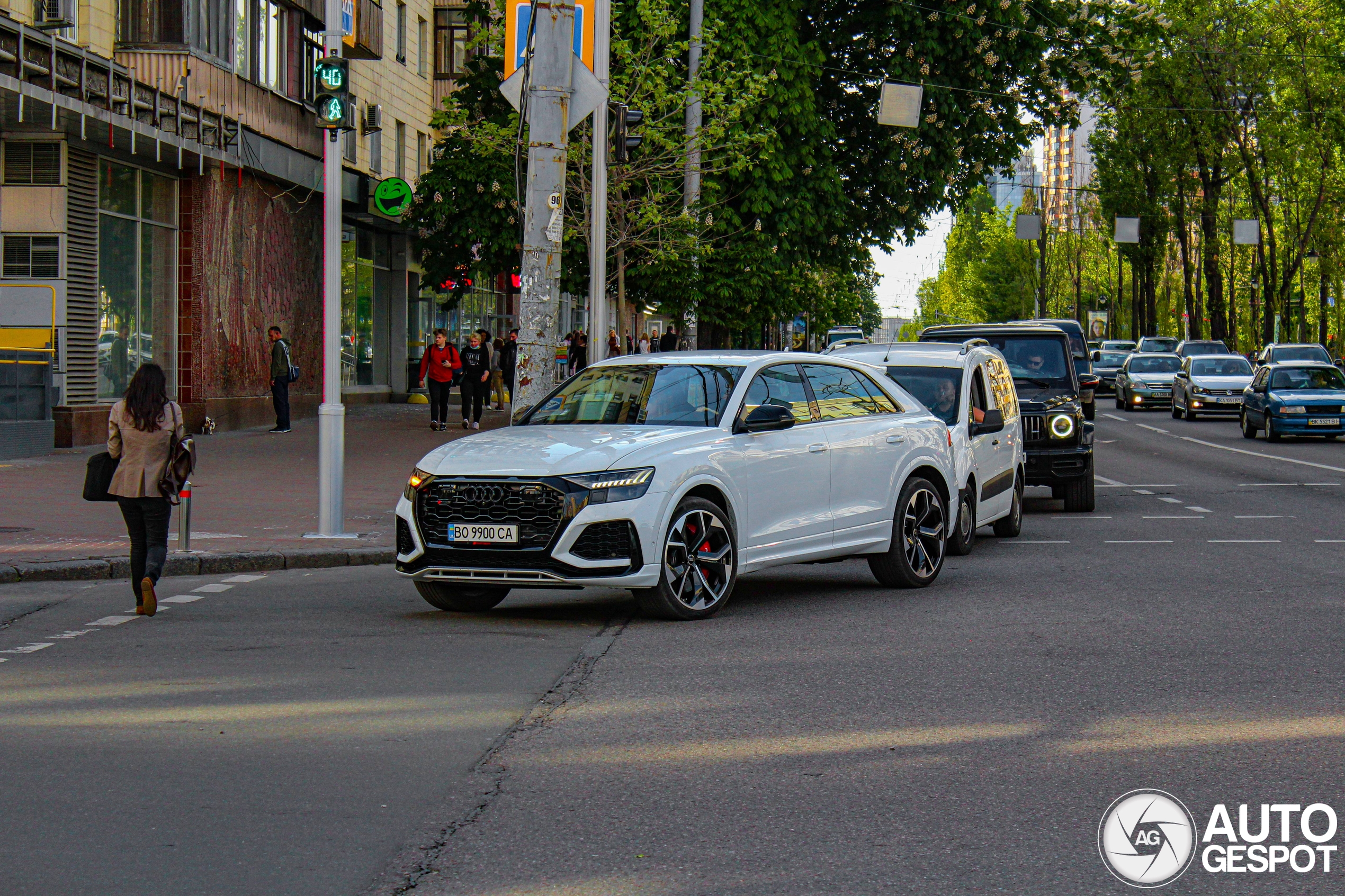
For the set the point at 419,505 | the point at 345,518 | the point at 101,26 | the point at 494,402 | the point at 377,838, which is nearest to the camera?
the point at 377,838

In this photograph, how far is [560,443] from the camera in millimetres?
9633

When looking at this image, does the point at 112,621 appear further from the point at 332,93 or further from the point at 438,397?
the point at 438,397

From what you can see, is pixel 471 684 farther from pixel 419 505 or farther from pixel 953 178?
pixel 953 178

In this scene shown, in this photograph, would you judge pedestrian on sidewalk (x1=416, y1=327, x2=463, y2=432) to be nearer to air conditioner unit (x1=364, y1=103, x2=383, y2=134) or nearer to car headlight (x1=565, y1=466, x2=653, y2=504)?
air conditioner unit (x1=364, y1=103, x2=383, y2=134)

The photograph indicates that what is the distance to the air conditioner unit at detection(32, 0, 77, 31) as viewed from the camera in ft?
70.6

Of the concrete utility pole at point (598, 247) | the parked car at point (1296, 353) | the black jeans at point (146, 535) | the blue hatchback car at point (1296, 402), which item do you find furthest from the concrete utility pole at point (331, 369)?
the parked car at point (1296, 353)

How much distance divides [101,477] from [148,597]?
0.81 m

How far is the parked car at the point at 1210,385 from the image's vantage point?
41094 mm

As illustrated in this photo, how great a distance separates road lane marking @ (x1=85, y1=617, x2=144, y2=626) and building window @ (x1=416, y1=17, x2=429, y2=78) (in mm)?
35547

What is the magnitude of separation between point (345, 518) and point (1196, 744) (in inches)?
408

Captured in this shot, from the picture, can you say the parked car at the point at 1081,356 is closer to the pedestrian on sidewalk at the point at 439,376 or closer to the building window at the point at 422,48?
the pedestrian on sidewalk at the point at 439,376

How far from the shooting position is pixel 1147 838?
16.7ft

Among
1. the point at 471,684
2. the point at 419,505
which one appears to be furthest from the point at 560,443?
the point at 471,684

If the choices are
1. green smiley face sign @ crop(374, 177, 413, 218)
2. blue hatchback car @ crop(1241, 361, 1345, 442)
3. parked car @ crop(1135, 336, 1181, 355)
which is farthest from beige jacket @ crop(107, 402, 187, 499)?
parked car @ crop(1135, 336, 1181, 355)
